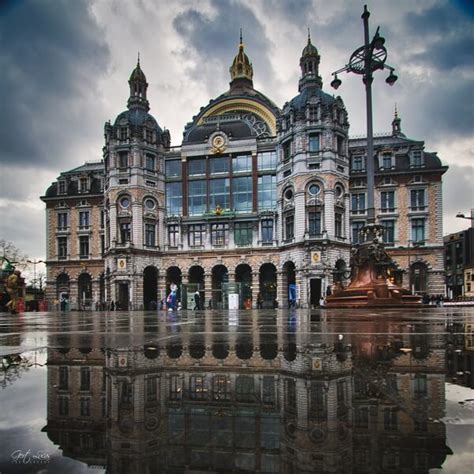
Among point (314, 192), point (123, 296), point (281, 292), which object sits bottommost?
point (123, 296)

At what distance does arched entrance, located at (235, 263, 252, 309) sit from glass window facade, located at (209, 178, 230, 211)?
7.10 metres

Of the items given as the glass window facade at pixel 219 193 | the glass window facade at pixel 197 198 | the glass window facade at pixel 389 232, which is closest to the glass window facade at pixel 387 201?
the glass window facade at pixel 389 232

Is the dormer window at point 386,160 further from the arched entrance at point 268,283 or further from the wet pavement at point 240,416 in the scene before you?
the wet pavement at point 240,416

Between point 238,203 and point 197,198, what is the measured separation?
4831 mm

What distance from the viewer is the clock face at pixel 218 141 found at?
4556cm

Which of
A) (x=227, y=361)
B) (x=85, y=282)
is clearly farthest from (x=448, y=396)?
(x=85, y=282)

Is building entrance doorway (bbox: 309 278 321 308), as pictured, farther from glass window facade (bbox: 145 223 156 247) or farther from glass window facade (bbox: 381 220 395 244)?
glass window facade (bbox: 145 223 156 247)

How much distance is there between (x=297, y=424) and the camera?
1771mm

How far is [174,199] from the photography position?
153 feet

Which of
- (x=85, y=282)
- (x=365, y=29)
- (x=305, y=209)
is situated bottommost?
(x=85, y=282)

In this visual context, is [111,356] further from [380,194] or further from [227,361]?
[380,194]

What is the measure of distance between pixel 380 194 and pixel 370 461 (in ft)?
151

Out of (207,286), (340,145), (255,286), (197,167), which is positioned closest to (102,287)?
(207,286)

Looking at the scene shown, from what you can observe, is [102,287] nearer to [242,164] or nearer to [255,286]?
[255,286]
